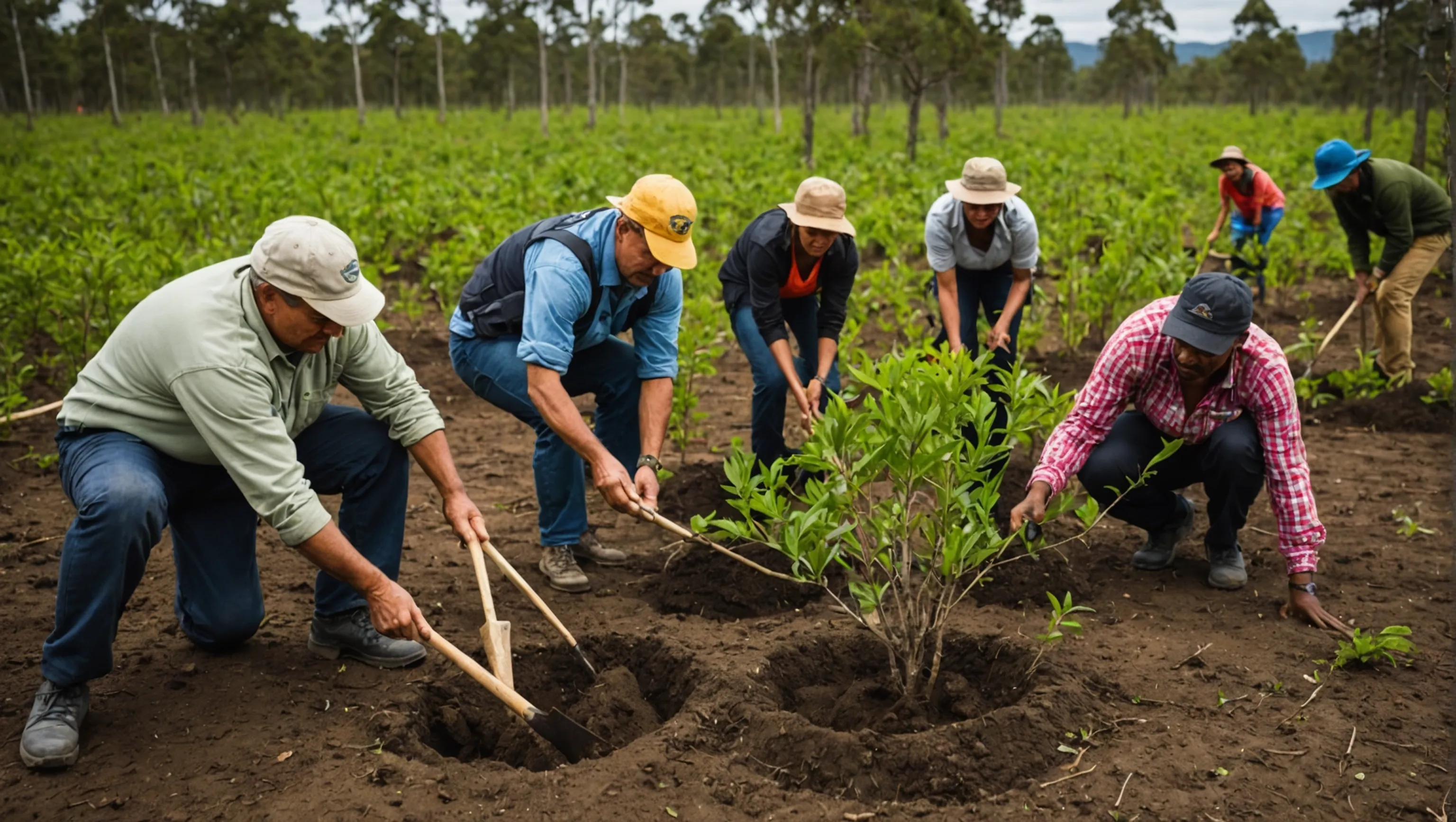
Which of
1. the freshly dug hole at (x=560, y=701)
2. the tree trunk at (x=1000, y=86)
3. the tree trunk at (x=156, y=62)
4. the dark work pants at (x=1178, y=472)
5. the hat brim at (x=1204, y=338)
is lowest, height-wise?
the freshly dug hole at (x=560, y=701)

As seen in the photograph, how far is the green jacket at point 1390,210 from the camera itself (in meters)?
6.78

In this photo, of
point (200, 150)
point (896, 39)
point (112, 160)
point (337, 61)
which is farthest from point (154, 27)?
point (896, 39)

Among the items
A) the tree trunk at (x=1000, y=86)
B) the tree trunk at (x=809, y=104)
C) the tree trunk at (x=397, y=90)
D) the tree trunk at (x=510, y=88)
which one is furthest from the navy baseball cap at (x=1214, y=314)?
the tree trunk at (x=510, y=88)

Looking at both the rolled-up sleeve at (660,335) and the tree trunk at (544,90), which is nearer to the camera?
the rolled-up sleeve at (660,335)

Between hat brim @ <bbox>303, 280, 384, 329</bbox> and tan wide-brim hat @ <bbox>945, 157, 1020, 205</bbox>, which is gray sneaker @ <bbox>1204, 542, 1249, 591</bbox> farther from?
hat brim @ <bbox>303, 280, 384, 329</bbox>

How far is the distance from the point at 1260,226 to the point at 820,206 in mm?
6083

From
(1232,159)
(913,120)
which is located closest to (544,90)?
(913,120)

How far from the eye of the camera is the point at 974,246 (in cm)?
539

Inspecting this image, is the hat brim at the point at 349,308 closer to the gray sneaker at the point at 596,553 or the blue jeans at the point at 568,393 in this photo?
the blue jeans at the point at 568,393

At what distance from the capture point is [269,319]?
2990mm

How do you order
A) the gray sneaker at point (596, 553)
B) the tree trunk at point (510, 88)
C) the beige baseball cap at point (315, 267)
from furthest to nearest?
the tree trunk at point (510, 88)
the gray sneaker at point (596, 553)
the beige baseball cap at point (315, 267)

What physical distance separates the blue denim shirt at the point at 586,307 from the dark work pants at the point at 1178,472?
165 cm

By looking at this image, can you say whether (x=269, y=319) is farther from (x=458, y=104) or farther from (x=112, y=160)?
(x=458, y=104)

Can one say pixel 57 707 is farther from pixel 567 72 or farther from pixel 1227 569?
pixel 567 72
